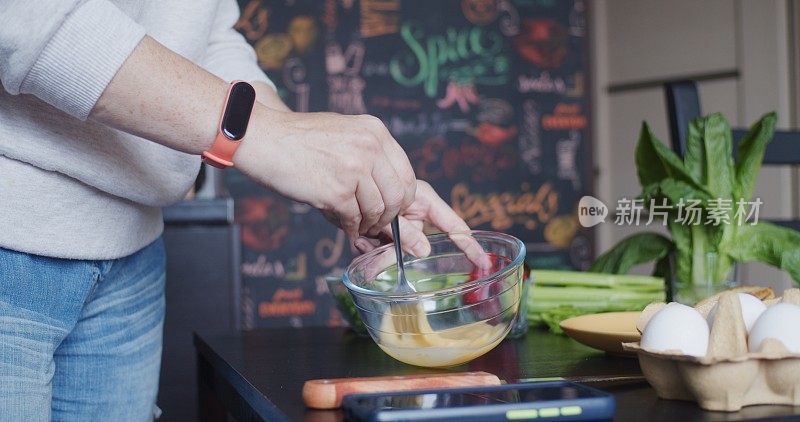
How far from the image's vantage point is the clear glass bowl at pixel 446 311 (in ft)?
2.54

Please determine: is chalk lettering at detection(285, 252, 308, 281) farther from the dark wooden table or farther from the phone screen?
the phone screen

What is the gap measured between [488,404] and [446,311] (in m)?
0.19

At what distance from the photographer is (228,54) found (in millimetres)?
1188

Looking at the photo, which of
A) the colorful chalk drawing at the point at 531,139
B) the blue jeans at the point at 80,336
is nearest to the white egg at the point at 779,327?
the blue jeans at the point at 80,336

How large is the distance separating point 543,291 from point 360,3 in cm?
256

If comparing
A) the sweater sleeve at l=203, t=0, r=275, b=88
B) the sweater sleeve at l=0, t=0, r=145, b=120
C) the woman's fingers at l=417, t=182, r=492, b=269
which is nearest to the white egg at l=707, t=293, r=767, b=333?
the woman's fingers at l=417, t=182, r=492, b=269

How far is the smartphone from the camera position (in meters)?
0.58

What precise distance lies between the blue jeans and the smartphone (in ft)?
1.39

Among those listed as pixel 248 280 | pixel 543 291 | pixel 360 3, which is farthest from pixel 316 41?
pixel 543 291

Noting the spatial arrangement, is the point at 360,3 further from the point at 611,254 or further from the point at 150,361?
the point at 150,361

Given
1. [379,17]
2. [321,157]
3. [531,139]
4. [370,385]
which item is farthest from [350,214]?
[531,139]

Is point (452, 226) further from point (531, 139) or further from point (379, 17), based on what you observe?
point (531, 139)

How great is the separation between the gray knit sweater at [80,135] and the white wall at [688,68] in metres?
2.78

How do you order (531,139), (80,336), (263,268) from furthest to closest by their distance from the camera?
(531,139) < (263,268) < (80,336)
